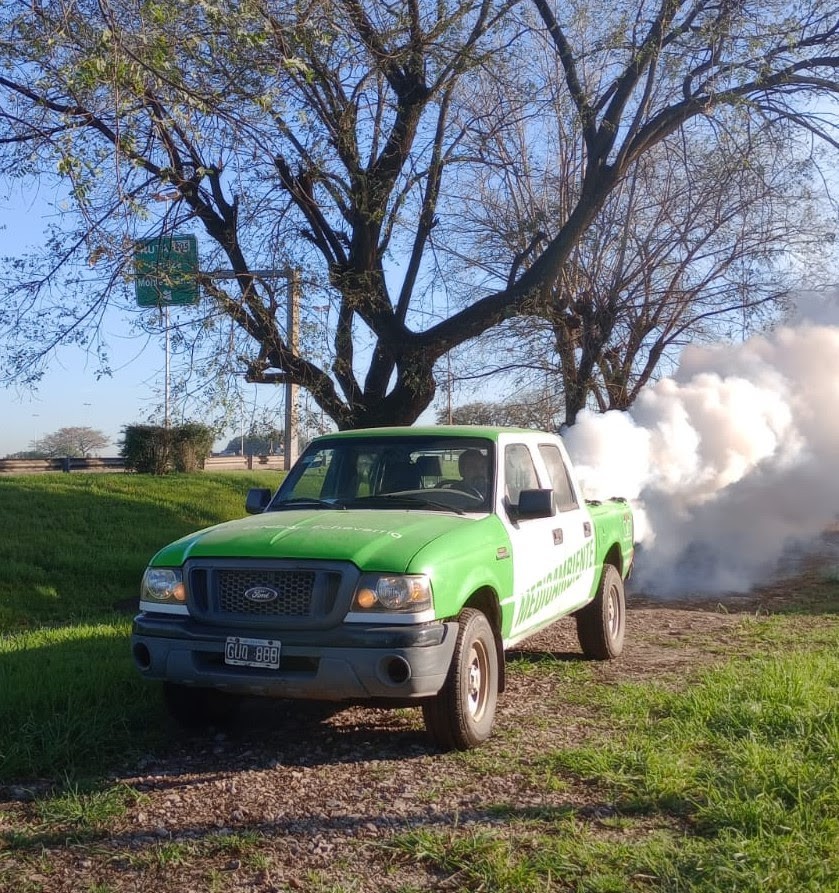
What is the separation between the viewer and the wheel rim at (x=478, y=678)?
5.70m

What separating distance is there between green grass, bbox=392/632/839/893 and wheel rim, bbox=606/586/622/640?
201 centimetres

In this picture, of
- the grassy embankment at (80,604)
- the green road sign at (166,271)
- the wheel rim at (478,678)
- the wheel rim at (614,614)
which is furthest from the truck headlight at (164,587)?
the green road sign at (166,271)

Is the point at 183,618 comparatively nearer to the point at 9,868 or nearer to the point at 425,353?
the point at 9,868

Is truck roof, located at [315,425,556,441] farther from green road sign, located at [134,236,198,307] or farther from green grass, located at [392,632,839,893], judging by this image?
green road sign, located at [134,236,198,307]

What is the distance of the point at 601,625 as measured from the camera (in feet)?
26.7

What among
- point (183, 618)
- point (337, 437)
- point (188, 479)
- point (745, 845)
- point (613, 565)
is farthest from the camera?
point (188, 479)

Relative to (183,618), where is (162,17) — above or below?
above

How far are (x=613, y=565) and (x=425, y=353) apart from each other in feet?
18.8

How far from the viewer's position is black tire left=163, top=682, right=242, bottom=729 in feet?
19.5

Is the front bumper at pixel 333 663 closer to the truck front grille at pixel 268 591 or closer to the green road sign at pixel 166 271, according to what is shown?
the truck front grille at pixel 268 591

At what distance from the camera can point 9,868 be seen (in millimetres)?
4133

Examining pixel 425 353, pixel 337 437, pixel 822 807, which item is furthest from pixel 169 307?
pixel 822 807

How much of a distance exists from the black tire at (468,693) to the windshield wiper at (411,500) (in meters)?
0.90

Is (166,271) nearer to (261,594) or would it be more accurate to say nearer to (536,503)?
(536,503)
